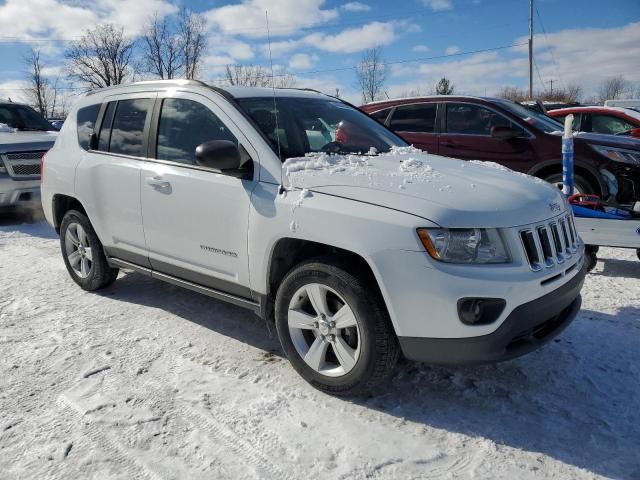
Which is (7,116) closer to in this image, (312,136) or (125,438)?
(312,136)

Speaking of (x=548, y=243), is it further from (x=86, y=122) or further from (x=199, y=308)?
(x=86, y=122)

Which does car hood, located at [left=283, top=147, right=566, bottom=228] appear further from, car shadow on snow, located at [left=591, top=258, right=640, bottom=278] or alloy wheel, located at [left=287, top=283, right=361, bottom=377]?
car shadow on snow, located at [left=591, top=258, right=640, bottom=278]

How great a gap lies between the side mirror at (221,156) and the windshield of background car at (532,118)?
5.06 m

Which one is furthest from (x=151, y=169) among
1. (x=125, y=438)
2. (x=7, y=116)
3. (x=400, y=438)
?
(x=7, y=116)

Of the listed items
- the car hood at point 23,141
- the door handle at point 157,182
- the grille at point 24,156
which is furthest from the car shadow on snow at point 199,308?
the car hood at point 23,141

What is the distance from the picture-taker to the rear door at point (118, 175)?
150 inches

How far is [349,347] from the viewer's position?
2752 mm

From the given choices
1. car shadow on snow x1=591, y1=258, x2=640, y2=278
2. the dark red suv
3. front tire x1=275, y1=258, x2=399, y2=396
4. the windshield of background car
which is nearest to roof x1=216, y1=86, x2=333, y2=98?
front tire x1=275, y1=258, x2=399, y2=396

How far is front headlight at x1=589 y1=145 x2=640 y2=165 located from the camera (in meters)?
5.96

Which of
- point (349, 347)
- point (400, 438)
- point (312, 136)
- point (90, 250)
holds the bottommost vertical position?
point (400, 438)

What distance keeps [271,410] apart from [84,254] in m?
2.74

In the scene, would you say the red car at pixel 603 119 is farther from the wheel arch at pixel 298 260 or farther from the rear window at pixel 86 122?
the rear window at pixel 86 122

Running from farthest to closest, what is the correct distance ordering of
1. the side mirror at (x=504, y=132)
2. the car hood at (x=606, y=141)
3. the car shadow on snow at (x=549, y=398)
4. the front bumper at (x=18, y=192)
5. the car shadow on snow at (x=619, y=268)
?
the front bumper at (x=18, y=192)
the side mirror at (x=504, y=132)
the car hood at (x=606, y=141)
the car shadow on snow at (x=619, y=268)
the car shadow on snow at (x=549, y=398)

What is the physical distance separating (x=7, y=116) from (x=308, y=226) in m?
9.25
